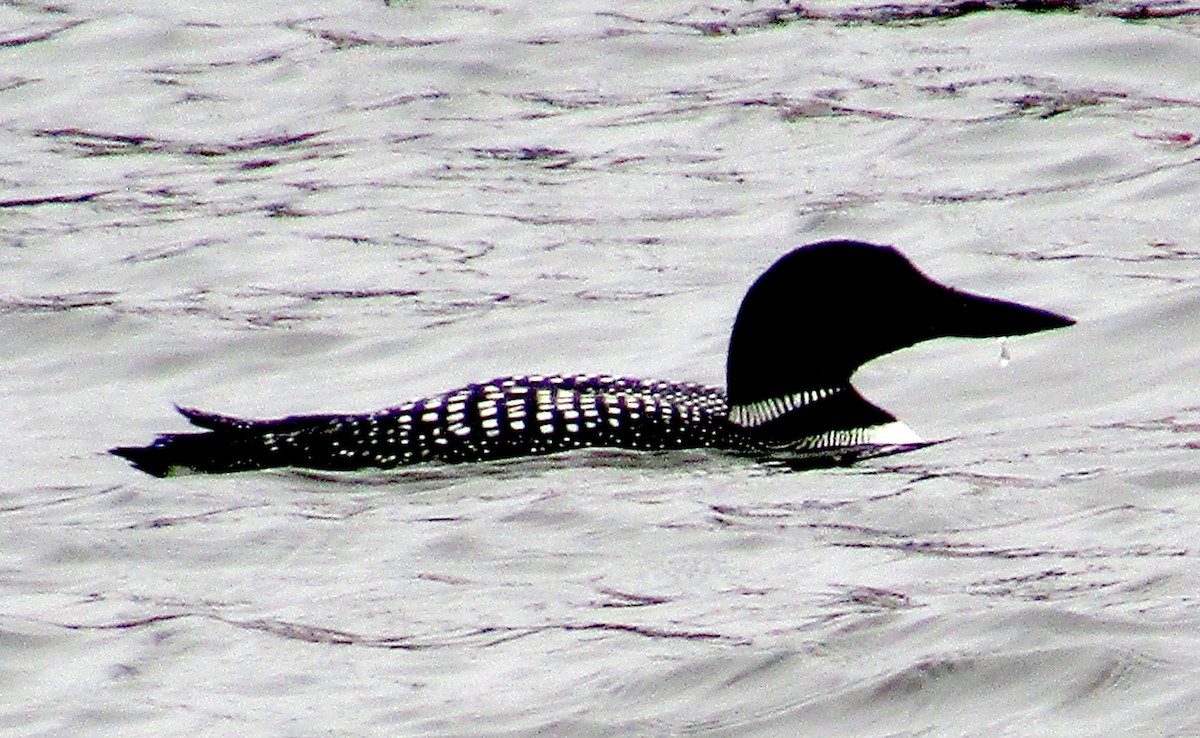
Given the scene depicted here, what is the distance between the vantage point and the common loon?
6.93 meters

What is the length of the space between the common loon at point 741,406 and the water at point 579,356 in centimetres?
8

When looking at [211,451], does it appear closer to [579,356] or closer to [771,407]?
[771,407]

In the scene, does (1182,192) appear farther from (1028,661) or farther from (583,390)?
(1028,661)

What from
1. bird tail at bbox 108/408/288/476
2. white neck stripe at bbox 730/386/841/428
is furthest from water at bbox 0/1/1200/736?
white neck stripe at bbox 730/386/841/428

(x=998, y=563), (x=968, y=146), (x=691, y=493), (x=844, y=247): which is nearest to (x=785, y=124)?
→ (x=968, y=146)

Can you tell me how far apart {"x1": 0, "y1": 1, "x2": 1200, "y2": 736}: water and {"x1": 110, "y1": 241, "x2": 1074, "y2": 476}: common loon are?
0.08 m

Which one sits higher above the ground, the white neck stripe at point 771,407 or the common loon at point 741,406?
the common loon at point 741,406

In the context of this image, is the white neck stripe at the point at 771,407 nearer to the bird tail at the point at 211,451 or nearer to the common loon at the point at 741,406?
the common loon at the point at 741,406

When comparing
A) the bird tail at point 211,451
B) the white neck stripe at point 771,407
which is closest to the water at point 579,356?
the bird tail at point 211,451

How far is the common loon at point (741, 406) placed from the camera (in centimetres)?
693

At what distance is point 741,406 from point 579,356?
1103 millimetres

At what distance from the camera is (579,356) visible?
8266 millimetres

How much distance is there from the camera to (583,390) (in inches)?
276

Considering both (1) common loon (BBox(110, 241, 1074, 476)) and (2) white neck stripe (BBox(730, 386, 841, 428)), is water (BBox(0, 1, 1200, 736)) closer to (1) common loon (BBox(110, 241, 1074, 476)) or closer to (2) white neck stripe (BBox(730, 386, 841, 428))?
(1) common loon (BBox(110, 241, 1074, 476))
